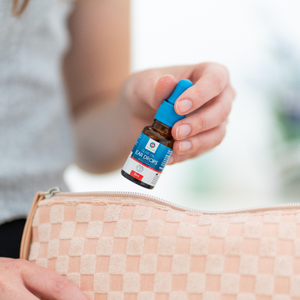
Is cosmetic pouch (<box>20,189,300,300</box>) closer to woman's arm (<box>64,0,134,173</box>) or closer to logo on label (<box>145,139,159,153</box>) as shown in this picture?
logo on label (<box>145,139,159,153</box>)

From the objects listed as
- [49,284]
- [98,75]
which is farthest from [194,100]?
[98,75]

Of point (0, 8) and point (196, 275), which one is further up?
point (0, 8)

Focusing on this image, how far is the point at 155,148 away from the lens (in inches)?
15.7

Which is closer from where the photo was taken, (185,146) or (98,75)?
(185,146)

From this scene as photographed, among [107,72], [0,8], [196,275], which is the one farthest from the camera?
[107,72]

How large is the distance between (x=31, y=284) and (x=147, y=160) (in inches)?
8.0

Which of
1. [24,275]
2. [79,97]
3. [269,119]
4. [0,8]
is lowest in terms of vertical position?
[269,119]

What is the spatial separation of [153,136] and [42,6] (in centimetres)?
37

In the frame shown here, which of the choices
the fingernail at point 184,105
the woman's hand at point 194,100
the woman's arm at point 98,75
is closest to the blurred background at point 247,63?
the woman's arm at point 98,75

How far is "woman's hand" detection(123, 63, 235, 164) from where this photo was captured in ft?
1.33

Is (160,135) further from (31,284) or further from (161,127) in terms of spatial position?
(31,284)

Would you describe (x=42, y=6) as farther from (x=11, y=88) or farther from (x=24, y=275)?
(x=24, y=275)

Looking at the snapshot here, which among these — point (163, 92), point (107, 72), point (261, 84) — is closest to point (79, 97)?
point (107, 72)

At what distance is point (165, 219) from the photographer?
36cm
